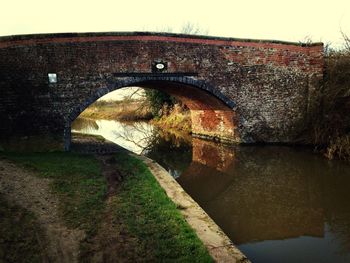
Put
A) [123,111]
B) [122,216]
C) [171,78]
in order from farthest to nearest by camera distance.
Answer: [123,111]
[171,78]
[122,216]

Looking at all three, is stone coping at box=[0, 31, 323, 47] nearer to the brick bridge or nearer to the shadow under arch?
the brick bridge

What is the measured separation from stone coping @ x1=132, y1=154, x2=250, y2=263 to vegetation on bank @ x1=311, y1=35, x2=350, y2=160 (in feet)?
23.4

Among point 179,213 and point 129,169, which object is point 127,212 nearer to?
point 179,213

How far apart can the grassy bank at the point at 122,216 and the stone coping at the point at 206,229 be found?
0.17 m

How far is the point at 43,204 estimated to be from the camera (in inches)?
Result: 233

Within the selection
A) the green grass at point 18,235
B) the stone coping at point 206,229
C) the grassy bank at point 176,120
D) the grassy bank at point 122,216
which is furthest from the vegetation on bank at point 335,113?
the green grass at point 18,235

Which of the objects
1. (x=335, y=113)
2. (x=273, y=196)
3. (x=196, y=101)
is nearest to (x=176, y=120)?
(x=196, y=101)

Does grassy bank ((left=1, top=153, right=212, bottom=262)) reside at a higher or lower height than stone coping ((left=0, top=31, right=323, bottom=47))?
lower

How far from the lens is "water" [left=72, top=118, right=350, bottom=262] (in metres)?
5.69

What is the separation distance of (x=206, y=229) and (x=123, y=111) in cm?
3141

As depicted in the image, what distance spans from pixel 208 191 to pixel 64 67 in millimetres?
6782

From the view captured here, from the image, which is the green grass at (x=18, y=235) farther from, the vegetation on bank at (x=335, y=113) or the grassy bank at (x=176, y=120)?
the grassy bank at (x=176, y=120)

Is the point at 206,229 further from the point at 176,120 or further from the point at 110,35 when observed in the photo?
the point at 176,120

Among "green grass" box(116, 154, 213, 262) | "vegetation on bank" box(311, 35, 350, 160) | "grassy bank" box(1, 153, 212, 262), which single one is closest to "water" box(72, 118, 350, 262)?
"vegetation on bank" box(311, 35, 350, 160)
